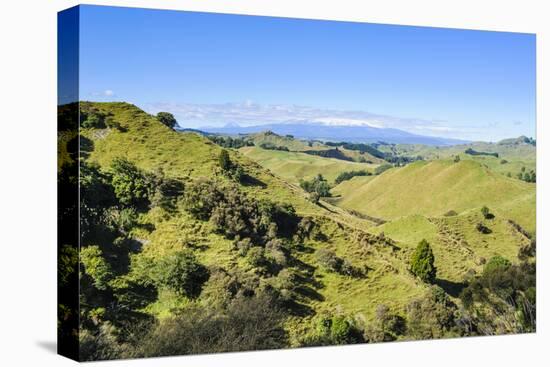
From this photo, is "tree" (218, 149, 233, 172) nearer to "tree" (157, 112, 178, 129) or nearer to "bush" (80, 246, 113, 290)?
"tree" (157, 112, 178, 129)

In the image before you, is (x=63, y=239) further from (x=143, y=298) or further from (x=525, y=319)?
(x=525, y=319)

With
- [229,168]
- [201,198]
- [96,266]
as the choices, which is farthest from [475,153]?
[96,266]

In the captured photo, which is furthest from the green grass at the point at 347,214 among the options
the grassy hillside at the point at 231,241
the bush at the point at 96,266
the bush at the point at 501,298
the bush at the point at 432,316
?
the bush at the point at 96,266

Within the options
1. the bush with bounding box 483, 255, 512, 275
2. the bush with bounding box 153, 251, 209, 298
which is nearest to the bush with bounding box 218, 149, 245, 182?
the bush with bounding box 153, 251, 209, 298

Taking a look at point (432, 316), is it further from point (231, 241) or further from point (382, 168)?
point (231, 241)

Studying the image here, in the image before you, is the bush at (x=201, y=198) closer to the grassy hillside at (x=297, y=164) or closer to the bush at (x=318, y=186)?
the grassy hillside at (x=297, y=164)
